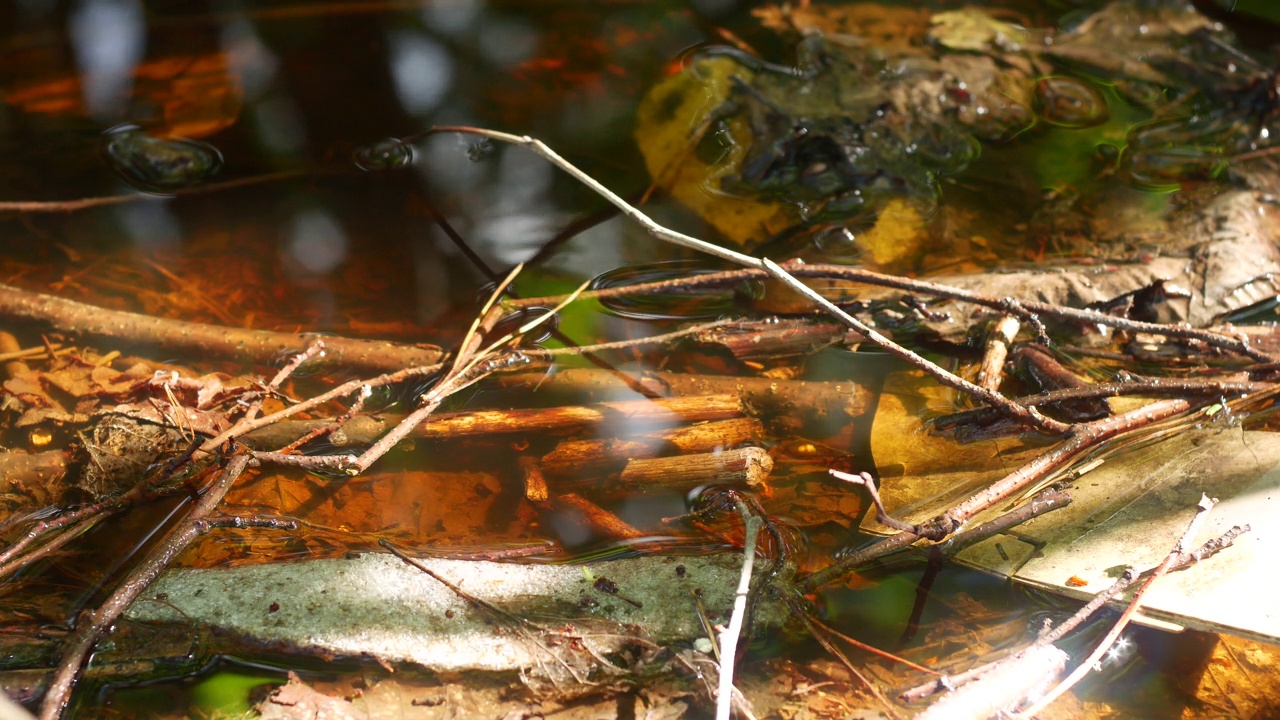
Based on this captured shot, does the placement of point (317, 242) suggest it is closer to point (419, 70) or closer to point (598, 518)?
point (419, 70)

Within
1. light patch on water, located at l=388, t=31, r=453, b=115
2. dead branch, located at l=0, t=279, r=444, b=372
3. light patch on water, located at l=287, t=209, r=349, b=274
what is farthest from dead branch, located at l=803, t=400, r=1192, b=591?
light patch on water, located at l=388, t=31, r=453, b=115

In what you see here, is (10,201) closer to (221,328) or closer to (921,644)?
(221,328)

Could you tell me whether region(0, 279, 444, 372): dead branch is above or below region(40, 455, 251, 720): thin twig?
above

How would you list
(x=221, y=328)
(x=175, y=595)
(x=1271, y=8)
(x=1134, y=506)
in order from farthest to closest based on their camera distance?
1. (x=1271, y=8)
2. (x=221, y=328)
3. (x=1134, y=506)
4. (x=175, y=595)

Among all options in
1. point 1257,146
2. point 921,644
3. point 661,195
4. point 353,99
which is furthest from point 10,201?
point 1257,146

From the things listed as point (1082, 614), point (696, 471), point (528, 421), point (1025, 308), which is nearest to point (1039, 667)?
point (1082, 614)

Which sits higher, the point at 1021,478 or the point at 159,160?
the point at 159,160

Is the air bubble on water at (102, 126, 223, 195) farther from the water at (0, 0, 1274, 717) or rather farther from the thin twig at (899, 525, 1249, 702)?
the thin twig at (899, 525, 1249, 702)

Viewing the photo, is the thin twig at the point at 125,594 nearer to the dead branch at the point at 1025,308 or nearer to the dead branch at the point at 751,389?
the dead branch at the point at 751,389
